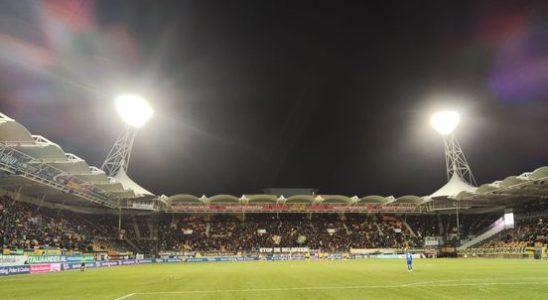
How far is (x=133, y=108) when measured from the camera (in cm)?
6419

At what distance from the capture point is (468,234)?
86.5 meters

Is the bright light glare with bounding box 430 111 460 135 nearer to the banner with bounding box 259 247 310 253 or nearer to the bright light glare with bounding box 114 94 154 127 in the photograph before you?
the banner with bounding box 259 247 310 253

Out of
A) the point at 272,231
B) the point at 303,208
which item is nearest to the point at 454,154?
the point at 303,208

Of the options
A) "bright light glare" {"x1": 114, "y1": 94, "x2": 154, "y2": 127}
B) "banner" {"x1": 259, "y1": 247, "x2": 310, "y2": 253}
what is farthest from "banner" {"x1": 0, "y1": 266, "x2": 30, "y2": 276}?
"banner" {"x1": 259, "y1": 247, "x2": 310, "y2": 253}

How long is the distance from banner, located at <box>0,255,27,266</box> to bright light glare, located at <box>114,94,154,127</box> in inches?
1091

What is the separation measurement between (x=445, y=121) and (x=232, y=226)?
4747 centimetres

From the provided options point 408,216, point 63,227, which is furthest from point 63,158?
point 408,216

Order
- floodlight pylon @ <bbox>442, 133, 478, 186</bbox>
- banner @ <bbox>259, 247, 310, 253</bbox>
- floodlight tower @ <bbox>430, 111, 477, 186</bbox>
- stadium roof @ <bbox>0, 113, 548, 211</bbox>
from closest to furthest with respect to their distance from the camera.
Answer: stadium roof @ <bbox>0, 113, 548, 211</bbox>
floodlight tower @ <bbox>430, 111, 477, 186</bbox>
floodlight pylon @ <bbox>442, 133, 478, 186</bbox>
banner @ <bbox>259, 247, 310, 253</bbox>

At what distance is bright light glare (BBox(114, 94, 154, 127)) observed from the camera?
62.6 metres

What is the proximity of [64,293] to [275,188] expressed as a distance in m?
81.4

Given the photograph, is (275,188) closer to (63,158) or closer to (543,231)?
(543,231)

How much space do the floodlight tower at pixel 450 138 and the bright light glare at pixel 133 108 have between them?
149 ft

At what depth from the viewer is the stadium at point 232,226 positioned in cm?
3928

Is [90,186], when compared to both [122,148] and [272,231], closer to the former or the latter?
[122,148]
